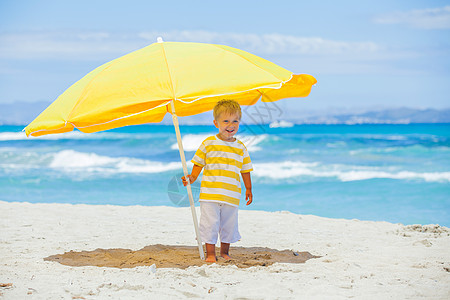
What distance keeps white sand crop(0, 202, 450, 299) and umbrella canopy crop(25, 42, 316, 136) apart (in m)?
1.21

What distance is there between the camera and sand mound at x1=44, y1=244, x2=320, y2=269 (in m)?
4.56

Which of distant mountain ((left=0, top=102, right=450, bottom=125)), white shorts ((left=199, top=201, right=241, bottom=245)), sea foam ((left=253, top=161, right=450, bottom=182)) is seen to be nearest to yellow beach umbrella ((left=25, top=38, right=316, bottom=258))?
white shorts ((left=199, top=201, right=241, bottom=245))

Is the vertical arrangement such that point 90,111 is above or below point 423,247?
above

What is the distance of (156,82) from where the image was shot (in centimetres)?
390

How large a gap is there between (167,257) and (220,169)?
1075 mm

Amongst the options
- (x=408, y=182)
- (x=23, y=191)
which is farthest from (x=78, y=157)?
(x=408, y=182)

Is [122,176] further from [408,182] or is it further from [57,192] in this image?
[408,182]

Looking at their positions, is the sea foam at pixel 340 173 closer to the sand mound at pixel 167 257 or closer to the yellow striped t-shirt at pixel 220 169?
the sand mound at pixel 167 257

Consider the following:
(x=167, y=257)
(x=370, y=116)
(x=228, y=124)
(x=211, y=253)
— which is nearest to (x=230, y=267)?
(x=211, y=253)

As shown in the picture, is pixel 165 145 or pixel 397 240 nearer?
pixel 397 240

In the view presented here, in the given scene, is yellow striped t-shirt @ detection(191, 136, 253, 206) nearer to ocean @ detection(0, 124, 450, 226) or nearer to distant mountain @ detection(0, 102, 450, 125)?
ocean @ detection(0, 124, 450, 226)

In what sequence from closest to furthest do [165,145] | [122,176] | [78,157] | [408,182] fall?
[408,182] < [122,176] < [78,157] < [165,145]

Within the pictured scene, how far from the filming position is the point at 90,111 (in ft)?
12.7

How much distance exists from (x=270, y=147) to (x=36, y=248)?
20170 millimetres
